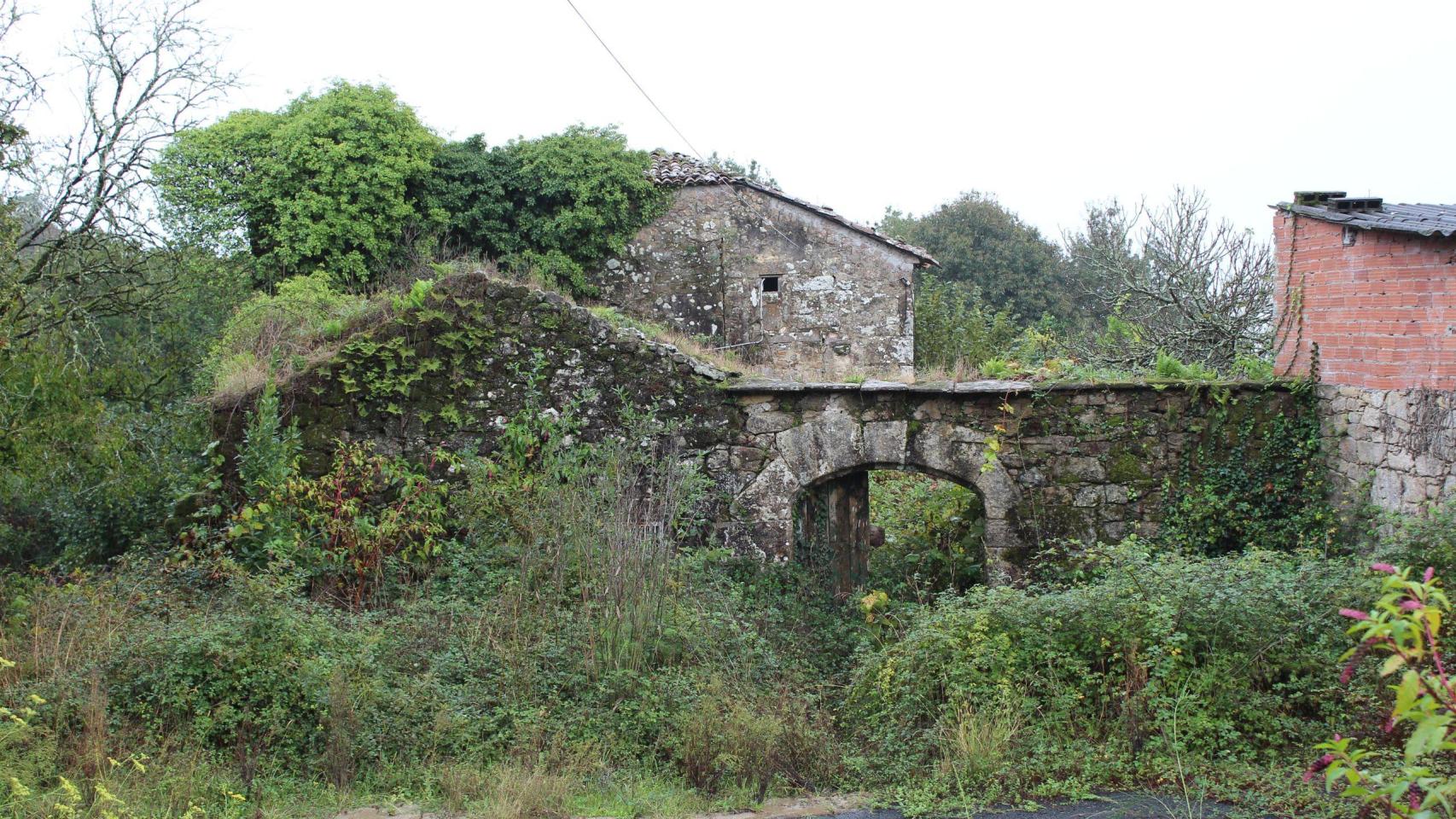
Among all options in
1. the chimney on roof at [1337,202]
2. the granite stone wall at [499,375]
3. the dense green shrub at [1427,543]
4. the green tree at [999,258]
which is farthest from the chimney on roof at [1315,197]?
the green tree at [999,258]

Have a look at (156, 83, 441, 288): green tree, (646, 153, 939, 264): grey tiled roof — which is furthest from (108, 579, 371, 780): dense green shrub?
(646, 153, 939, 264): grey tiled roof

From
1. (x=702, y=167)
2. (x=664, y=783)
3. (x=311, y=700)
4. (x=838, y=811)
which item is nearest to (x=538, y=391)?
(x=311, y=700)

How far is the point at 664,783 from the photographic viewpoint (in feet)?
17.8

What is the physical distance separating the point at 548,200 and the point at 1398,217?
10.8 meters

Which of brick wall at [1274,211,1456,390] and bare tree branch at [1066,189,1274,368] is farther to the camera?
bare tree branch at [1066,189,1274,368]

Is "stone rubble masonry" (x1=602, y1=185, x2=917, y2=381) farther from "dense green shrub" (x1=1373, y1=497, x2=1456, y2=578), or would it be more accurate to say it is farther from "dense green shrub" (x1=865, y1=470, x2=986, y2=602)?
"dense green shrub" (x1=1373, y1=497, x2=1456, y2=578)

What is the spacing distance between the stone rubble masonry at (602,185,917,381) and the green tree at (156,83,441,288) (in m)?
3.38

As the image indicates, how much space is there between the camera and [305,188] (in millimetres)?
13305

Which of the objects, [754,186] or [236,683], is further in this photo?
[754,186]

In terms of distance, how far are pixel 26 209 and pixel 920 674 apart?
32.2 ft

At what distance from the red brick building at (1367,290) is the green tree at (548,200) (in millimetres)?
9079

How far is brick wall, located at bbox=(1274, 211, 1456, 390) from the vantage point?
23.2ft

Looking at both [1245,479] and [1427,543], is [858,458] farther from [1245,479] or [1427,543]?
[1427,543]

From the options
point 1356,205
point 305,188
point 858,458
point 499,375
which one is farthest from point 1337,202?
point 305,188
